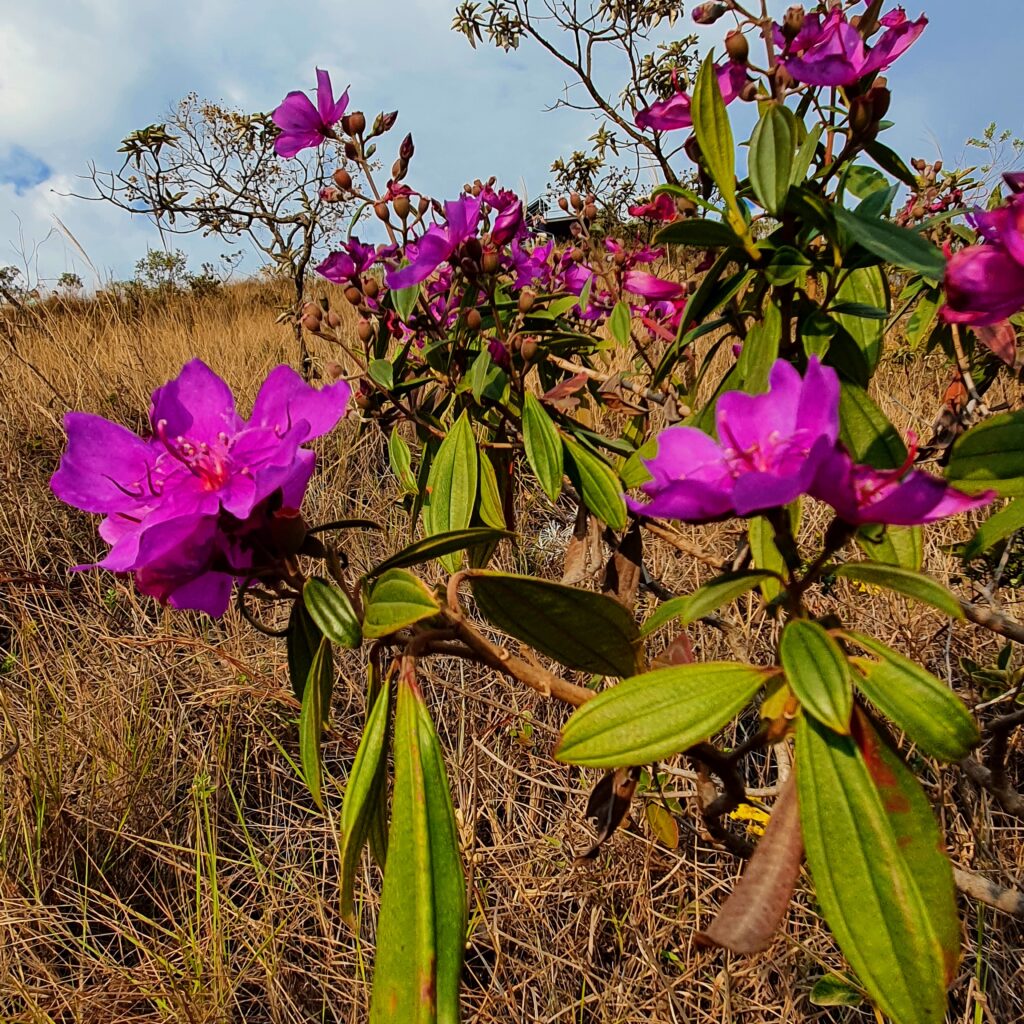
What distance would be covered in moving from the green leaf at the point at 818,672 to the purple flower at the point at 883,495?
0.20ft

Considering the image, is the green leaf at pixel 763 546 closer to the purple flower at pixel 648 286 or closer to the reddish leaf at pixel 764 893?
the reddish leaf at pixel 764 893

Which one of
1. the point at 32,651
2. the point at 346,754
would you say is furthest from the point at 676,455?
the point at 32,651

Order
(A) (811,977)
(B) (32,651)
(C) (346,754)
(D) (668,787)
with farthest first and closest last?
(B) (32,651), (C) (346,754), (D) (668,787), (A) (811,977)

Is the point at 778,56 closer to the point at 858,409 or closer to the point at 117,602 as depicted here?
the point at 858,409

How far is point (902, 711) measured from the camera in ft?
1.21

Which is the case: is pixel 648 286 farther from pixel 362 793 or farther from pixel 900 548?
pixel 362 793

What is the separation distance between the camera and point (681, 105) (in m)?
0.71

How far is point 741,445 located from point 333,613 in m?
0.26

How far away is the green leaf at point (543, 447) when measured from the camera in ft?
2.46

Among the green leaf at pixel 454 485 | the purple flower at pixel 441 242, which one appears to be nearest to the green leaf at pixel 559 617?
the green leaf at pixel 454 485

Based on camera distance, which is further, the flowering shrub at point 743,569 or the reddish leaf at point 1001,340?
the reddish leaf at point 1001,340

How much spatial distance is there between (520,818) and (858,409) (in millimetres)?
1093

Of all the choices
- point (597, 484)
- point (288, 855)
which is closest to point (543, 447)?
point (597, 484)

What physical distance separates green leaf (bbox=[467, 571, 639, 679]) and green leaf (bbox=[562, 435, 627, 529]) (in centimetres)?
28
